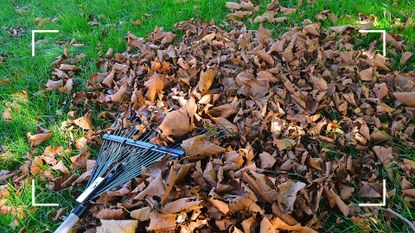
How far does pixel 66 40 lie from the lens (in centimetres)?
362

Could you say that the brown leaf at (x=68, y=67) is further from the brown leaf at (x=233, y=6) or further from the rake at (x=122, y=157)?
the brown leaf at (x=233, y=6)

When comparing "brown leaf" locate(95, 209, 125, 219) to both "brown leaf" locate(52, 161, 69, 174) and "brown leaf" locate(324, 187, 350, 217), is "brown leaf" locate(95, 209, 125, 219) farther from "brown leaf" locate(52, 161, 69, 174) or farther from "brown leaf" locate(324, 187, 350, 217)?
"brown leaf" locate(324, 187, 350, 217)

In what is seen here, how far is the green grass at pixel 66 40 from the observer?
2.18 m

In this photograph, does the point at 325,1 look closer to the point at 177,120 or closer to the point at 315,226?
the point at 177,120

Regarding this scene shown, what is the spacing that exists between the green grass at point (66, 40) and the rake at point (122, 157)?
0.24 m

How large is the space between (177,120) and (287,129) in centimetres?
62

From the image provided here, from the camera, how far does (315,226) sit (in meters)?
1.80

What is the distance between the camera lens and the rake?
196cm

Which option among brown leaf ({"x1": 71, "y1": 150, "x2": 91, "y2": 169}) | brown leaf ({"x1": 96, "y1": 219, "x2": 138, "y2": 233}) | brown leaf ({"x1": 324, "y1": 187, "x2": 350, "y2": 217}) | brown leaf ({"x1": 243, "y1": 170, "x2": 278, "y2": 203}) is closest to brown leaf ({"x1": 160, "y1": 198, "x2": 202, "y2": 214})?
brown leaf ({"x1": 96, "y1": 219, "x2": 138, "y2": 233})

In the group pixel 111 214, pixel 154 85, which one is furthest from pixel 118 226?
pixel 154 85

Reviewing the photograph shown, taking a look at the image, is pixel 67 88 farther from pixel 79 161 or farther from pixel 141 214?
pixel 141 214

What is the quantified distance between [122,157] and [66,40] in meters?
1.91

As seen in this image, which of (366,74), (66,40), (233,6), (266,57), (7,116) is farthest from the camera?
(66,40)

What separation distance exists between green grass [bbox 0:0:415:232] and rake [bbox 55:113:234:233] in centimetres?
24
